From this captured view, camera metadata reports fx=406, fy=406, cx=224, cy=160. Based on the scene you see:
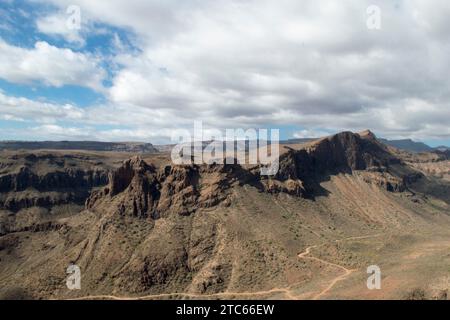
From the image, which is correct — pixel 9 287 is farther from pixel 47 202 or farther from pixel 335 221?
pixel 47 202

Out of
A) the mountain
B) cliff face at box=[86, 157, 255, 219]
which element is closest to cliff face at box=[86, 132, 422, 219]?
cliff face at box=[86, 157, 255, 219]

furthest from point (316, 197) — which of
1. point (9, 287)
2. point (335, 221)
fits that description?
point (9, 287)

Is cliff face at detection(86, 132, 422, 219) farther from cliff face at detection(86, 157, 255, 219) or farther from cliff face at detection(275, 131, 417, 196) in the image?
cliff face at detection(275, 131, 417, 196)

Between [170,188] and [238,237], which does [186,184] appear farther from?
[238,237]

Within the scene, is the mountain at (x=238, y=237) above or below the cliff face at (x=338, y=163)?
below

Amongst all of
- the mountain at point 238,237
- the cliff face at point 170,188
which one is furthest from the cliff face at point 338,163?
the cliff face at point 170,188

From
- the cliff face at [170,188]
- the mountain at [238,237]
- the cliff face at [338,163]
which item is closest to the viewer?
the mountain at [238,237]

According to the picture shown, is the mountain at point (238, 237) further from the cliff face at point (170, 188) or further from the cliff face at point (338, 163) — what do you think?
the cliff face at point (338, 163)

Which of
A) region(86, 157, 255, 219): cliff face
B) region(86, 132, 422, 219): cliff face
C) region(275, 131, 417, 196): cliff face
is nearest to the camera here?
region(86, 157, 255, 219): cliff face
